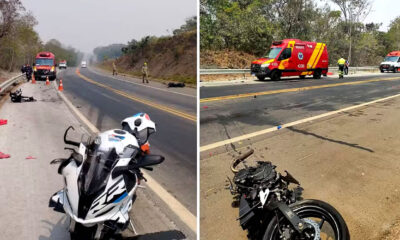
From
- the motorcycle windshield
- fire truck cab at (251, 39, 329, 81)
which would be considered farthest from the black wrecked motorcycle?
fire truck cab at (251, 39, 329, 81)

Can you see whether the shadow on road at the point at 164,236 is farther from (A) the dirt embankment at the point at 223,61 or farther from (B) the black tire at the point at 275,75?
(B) the black tire at the point at 275,75

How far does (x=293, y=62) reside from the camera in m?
20.3

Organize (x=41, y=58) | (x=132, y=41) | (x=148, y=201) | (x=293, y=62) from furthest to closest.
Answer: (x=132, y=41)
(x=41, y=58)
(x=293, y=62)
(x=148, y=201)

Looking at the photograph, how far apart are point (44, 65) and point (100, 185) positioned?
25.4 m

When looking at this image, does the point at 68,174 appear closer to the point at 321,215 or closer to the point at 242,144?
the point at 321,215

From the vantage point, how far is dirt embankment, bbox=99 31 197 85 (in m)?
37.7

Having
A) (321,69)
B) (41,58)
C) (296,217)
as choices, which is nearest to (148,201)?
(296,217)

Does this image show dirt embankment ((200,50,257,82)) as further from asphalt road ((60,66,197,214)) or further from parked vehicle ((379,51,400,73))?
parked vehicle ((379,51,400,73))

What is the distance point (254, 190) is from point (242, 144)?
3012 mm

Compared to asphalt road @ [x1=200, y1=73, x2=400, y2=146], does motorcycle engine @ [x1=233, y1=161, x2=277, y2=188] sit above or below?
A: above

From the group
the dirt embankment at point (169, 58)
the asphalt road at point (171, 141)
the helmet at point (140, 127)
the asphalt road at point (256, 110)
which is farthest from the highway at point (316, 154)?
the dirt embankment at point (169, 58)

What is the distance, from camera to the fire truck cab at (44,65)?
80.0 ft

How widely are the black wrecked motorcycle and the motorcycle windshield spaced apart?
1090mm

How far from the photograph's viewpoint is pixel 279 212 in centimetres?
251
